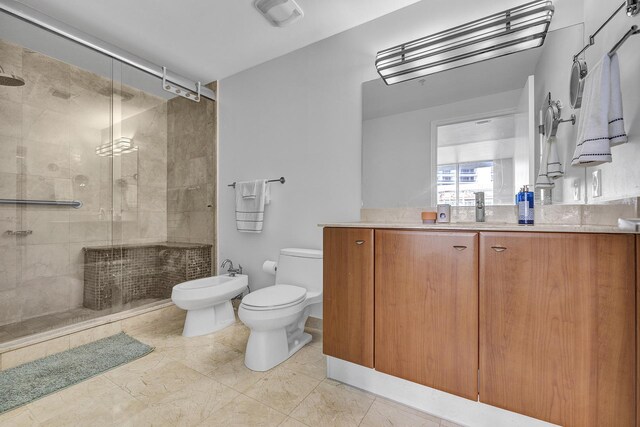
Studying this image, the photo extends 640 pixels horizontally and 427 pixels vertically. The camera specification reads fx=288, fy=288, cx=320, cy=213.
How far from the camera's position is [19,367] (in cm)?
171

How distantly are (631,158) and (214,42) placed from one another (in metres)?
2.63

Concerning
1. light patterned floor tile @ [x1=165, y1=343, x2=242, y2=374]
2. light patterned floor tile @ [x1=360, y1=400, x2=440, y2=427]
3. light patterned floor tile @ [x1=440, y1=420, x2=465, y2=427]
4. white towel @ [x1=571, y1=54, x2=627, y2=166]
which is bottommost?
light patterned floor tile @ [x1=440, y1=420, x2=465, y2=427]

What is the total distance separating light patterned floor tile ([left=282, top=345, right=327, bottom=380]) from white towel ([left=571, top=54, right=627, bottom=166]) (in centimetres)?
163

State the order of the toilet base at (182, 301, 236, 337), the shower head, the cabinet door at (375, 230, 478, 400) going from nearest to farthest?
the cabinet door at (375, 230, 478, 400)
the shower head
the toilet base at (182, 301, 236, 337)

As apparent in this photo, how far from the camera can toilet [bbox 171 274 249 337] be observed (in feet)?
6.75

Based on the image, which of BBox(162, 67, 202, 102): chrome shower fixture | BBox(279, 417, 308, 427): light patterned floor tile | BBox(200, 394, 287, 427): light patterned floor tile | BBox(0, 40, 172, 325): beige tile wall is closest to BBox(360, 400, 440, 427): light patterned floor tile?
BBox(279, 417, 308, 427): light patterned floor tile

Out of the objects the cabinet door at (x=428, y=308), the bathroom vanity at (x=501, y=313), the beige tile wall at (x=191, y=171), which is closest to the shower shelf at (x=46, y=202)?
the beige tile wall at (x=191, y=171)

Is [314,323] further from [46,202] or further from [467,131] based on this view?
[46,202]

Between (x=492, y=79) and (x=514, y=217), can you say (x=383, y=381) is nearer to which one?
(x=514, y=217)

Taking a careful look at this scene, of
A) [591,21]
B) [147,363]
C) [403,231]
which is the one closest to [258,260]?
[147,363]

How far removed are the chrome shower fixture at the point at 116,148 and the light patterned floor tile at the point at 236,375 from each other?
78.0 inches

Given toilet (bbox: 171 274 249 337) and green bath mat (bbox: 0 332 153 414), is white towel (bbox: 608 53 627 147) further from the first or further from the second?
green bath mat (bbox: 0 332 153 414)

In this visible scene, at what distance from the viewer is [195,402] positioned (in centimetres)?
140

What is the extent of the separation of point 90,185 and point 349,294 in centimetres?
228
